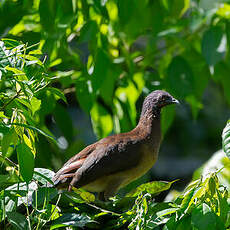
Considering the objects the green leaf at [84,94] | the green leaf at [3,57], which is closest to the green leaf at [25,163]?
the green leaf at [3,57]

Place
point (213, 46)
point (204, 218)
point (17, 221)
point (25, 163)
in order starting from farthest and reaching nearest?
point (213, 46) → point (17, 221) → point (25, 163) → point (204, 218)

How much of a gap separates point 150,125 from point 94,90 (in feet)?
1.49

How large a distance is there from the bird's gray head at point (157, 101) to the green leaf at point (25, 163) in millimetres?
1804

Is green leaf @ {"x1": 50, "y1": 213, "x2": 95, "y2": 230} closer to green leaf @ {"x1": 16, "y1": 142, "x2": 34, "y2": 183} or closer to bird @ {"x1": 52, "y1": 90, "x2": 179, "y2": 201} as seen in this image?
green leaf @ {"x1": 16, "y1": 142, "x2": 34, "y2": 183}

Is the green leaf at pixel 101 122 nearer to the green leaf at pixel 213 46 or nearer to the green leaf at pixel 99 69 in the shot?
the green leaf at pixel 99 69

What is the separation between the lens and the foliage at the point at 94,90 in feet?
7.47

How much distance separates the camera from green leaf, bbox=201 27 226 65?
167 inches

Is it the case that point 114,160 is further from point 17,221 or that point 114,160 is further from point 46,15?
point 17,221

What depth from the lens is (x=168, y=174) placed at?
28.7 ft

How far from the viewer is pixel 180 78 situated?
4.48 meters

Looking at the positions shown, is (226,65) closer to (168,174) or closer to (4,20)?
(4,20)

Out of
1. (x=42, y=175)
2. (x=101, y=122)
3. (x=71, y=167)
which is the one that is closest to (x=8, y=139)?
(x=42, y=175)

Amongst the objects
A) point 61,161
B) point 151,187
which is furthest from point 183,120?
point 151,187

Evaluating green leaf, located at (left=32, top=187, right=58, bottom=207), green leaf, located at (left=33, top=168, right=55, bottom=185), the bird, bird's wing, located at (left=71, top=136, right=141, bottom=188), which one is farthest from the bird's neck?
green leaf, located at (left=32, top=187, right=58, bottom=207)
